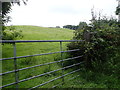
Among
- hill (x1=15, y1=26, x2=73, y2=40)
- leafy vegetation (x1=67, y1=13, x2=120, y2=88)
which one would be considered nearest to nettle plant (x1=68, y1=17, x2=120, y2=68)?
leafy vegetation (x1=67, y1=13, x2=120, y2=88)

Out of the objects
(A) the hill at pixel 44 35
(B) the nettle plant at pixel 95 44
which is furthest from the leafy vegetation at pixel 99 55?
(A) the hill at pixel 44 35

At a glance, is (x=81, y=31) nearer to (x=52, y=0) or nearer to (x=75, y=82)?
(x=75, y=82)

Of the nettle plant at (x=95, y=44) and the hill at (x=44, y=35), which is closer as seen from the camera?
the nettle plant at (x=95, y=44)

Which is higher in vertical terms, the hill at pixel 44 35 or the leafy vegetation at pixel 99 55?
the hill at pixel 44 35

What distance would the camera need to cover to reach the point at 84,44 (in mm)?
4504

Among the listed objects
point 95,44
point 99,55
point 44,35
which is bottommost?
point 99,55

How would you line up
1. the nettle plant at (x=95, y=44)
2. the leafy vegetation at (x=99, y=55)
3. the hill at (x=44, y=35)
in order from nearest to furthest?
the leafy vegetation at (x=99, y=55) → the nettle plant at (x=95, y=44) → the hill at (x=44, y=35)

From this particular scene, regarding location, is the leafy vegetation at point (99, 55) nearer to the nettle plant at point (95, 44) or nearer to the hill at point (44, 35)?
the nettle plant at point (95, 44)

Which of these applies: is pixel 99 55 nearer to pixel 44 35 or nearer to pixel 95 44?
pixel 95 44

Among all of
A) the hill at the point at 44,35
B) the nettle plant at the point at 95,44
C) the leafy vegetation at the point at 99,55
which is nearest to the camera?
the leafy vegetation at the point at 99,55

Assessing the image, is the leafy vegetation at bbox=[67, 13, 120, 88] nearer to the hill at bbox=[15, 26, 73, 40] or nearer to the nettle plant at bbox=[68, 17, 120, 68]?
the nettle plant at bbox=[68, 17, 120, 68]

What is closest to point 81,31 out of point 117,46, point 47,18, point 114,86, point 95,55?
point 95,55

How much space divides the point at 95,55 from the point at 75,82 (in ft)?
5.43

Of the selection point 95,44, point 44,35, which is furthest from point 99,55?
point 44,35
